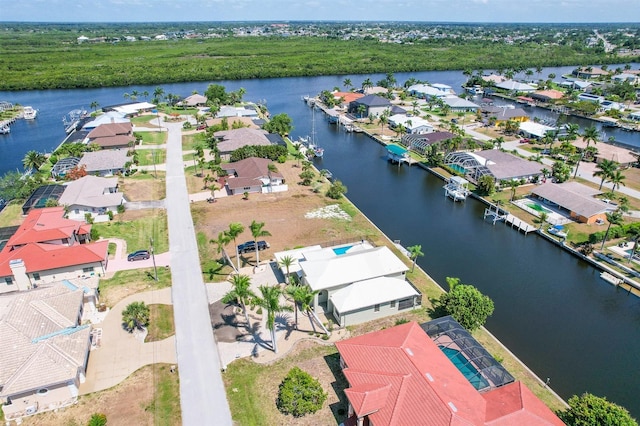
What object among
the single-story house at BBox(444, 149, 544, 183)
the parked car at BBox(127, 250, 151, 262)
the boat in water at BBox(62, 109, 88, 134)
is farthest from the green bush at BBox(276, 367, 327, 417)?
the boat in water at BBox(62, 109, 88, 134)

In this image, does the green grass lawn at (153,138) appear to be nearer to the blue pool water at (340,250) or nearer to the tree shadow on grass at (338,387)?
the blue pool water at (340,250)

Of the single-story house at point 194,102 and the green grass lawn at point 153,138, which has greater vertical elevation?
the single-story house at point 194,102

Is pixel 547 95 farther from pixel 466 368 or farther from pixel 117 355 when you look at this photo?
pixel 117 355

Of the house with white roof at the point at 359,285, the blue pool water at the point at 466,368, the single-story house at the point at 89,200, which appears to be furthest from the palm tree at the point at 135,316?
the single-story house at the point at 89,200

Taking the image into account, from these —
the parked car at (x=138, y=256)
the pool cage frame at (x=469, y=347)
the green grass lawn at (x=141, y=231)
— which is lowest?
the green grass lawn at (x=141, y=231)

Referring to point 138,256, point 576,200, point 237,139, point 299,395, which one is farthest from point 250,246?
point 576,200

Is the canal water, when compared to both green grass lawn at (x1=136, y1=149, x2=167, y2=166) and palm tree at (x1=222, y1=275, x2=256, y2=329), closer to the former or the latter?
palm tree at (x1=222, y1=275, x2=256, y2=329)
